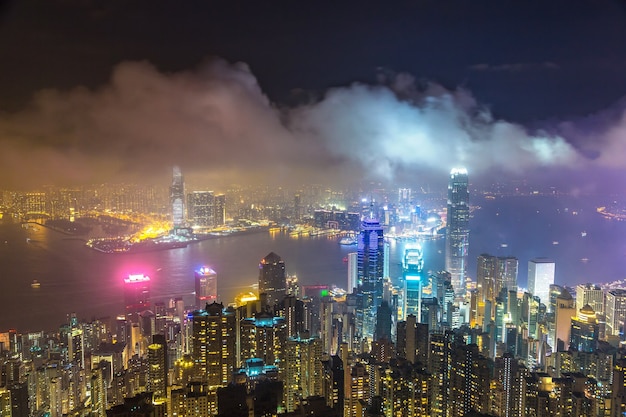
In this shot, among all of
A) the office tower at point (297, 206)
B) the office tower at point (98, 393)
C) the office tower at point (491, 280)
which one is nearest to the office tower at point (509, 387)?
the office tower at point (491, 280)

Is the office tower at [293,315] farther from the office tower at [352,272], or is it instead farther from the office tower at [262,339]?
the office tower at [352,272]

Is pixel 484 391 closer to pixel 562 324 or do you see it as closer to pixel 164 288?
pixel 562 324

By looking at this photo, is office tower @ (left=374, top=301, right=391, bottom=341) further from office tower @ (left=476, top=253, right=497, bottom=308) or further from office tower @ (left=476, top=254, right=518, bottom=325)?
office tower @ (left=476, top=253, right=497, bottom=308)

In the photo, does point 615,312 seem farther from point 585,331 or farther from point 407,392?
point 407,392

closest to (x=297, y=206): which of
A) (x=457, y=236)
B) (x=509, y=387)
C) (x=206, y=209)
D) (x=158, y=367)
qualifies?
(x=206, y=209)

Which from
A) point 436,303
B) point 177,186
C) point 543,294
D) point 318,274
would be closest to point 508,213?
point 543,294

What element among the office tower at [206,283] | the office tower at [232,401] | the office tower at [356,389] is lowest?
the office tower at [356,389]

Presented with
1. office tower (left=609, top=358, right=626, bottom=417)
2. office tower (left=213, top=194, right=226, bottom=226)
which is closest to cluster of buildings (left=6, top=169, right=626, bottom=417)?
office tower (left=609, top=358, right=626, bottom=417)

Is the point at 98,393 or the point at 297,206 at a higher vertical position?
the point at 297,206
